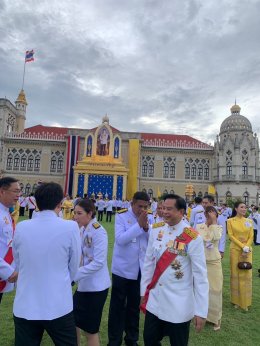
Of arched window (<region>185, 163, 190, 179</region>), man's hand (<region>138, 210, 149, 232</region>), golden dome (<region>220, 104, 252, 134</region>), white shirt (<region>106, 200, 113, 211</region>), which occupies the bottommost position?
white shirt (<region>106, 200, 113, 211</region>)

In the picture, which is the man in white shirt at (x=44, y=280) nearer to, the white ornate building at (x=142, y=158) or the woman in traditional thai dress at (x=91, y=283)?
the woman in traditional thai dress at (x=91, y=283)

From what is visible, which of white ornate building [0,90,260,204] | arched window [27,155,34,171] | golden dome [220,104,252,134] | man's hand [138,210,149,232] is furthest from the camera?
golden dome [220,104,252,134]

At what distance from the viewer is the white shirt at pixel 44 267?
2.40 m

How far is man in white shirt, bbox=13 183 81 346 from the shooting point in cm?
240

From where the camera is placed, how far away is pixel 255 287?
24.9 feet

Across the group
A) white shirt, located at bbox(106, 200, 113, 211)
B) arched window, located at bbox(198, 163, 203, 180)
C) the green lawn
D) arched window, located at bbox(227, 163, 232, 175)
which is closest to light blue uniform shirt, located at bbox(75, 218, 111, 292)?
the green lawn

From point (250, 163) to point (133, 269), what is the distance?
40538 millimetres

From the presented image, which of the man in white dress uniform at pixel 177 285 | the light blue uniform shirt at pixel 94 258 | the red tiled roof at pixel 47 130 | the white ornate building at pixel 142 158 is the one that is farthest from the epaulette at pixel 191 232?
the red tiled roof at pixel 47 130

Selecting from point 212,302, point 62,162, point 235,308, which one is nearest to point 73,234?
point 212,302

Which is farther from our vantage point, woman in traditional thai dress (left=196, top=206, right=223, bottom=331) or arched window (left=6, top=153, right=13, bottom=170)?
arched window (left=6, top=153, right=13, bottom=170)

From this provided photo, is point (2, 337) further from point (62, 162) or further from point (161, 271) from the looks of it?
point (62, 162)

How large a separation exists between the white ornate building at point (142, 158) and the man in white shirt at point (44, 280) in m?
35.3

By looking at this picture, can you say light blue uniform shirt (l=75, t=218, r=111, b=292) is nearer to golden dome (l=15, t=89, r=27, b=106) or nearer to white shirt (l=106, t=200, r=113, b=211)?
white shirt (l=106, t=200, r=113, b=211)

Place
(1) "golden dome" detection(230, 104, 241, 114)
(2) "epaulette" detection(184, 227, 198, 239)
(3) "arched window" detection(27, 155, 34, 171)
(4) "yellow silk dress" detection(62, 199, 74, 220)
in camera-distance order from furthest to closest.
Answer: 1. (1) "golden dome" detection(230, 104, 241, 114)
2. (3) "arched window" detection(27, 155, 34, 171)
3. (4) "yellow silk dress" detection(62, 199, 74, 220)
4. (2) "epaulette" detection(184, 227, 198, 239)
